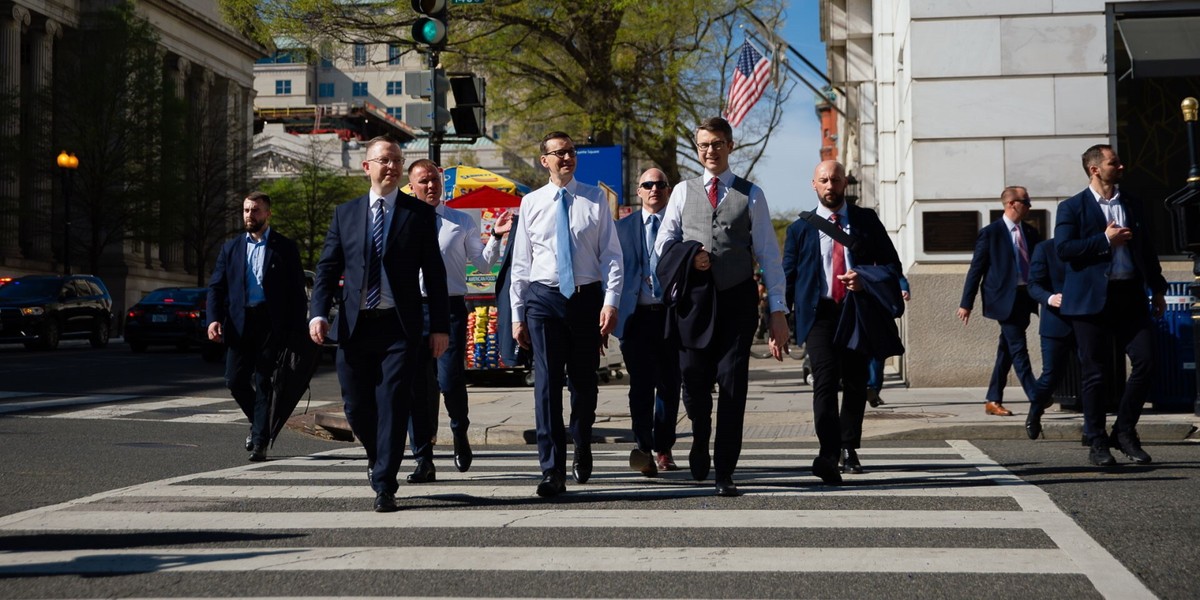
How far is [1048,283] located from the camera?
10305 mm

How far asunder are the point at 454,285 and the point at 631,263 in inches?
46.2

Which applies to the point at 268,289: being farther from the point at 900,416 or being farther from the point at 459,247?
the point at 900,416

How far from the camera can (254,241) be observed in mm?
10461

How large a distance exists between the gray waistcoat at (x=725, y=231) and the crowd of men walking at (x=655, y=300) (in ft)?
0.03

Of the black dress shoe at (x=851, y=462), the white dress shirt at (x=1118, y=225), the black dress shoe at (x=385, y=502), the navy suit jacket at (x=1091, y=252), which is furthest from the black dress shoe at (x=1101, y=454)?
the black dress shoe at (x=385, y=502)

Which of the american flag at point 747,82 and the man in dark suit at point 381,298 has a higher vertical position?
the american flag at point 747,82

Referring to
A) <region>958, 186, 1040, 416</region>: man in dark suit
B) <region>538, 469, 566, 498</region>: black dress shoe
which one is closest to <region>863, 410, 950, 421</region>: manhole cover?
<region>958, 186, 1040, 416</region>: man in dark suit

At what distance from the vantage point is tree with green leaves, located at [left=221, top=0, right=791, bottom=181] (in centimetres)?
2458

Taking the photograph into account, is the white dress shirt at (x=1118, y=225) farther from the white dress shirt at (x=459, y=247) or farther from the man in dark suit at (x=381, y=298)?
the man in dark suit at (x=381, y=298)

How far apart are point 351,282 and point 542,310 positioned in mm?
1075

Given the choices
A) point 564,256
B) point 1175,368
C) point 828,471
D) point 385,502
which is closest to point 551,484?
point 385,502

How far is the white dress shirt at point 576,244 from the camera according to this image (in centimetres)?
778

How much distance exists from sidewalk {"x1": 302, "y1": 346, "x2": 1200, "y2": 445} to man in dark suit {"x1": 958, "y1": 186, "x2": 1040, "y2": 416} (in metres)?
0.43

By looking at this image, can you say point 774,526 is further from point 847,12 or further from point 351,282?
point 847,12
